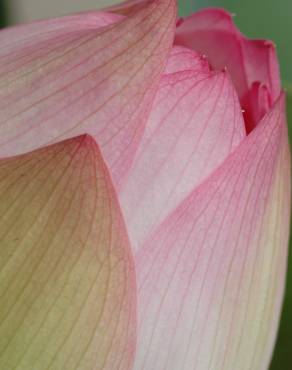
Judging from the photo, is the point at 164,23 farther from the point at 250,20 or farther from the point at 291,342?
the point at 250,20

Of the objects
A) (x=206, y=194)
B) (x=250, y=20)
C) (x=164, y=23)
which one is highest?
(x=164, y=23)

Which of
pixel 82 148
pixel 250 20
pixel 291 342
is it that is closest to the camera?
pixel 82 148

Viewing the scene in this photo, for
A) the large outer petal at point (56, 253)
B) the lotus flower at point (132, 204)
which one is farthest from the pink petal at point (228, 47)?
the large outer petal at point (56, 253)

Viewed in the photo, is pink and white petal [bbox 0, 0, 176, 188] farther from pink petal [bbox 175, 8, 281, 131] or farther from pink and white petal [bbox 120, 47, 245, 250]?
pink petal [bbox 175, 8, 281, 131]

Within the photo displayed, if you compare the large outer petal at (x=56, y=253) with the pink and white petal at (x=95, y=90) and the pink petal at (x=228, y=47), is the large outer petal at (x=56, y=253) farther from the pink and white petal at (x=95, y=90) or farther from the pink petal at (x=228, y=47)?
the pink petal at (x=228, y=47)

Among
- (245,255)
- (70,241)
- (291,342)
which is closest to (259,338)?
(245,255)

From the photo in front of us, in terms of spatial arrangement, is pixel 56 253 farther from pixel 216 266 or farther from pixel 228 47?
pixel 228 47

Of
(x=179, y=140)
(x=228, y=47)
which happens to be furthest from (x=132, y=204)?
(x=228, y=47)
